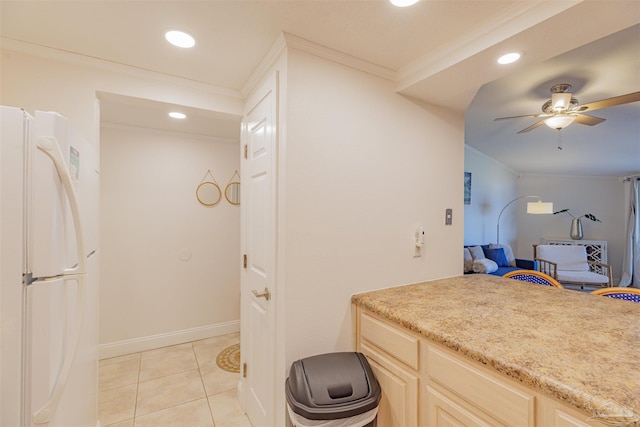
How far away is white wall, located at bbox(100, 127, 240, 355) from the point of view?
283cm

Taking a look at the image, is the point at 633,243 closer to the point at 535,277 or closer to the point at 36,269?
the point at 535,277

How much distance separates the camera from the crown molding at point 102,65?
1.54 metres

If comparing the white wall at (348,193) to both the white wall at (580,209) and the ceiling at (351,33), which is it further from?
the white wall at (580,209)

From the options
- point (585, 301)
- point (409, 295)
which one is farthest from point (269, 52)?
point (585, 301)

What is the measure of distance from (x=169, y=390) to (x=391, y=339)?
1.95 m

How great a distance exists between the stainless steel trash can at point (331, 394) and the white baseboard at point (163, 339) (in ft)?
7.27

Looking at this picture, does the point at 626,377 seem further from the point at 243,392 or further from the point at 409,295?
the point at 243,392

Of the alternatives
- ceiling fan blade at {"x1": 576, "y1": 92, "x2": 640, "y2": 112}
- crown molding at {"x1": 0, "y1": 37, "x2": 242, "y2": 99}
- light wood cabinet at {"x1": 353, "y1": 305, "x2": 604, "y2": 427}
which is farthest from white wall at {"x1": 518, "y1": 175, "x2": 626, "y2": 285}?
crown molding at {"x1": 0, "y1": 37, "x2": 242, "y2": 99}

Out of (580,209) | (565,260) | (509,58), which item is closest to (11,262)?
(509,58)

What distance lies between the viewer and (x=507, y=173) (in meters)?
6.51

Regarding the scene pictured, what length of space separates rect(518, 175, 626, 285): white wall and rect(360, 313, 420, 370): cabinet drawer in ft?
22.6

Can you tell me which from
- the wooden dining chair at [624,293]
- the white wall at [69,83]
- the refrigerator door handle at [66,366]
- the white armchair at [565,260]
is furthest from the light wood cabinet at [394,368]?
the white armchair at [565,260]

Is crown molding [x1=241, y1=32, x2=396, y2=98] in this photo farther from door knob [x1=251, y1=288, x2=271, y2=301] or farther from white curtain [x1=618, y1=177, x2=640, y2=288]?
white curtain [x1=618, y1=177, x2=640, y2=288]

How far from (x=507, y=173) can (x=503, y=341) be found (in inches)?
262
